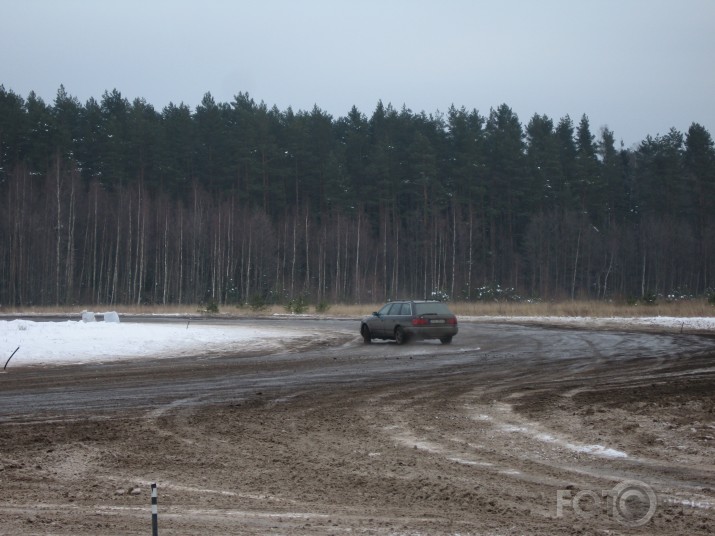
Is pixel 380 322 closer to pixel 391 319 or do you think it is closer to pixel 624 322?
pixel 391 319

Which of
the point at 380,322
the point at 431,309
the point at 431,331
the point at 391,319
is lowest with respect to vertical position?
the point at 431,331

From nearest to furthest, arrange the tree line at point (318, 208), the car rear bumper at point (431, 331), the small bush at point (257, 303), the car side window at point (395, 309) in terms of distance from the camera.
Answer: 1. the car rear bumper at point (431, 331)
2. the car side window at point (395, 309)
3. the small bush at point (257, 303)
4. the tree line at point (318, 208)

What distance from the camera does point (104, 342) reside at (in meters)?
26.7

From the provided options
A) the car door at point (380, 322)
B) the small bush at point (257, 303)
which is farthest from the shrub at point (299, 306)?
the car door at point (380, 322)

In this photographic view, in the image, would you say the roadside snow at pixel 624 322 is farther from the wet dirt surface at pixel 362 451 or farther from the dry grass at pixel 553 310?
the wet dirt surface at pixel 362 451

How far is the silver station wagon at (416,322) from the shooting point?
2891 cm

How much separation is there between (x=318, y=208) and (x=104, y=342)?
6881 cm

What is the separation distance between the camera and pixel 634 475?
860cm

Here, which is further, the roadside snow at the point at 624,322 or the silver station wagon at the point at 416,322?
the roadside snow at the point at 624,322

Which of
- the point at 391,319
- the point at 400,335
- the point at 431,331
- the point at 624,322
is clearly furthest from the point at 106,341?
the point at 624,322

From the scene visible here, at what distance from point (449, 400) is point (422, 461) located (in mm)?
5161

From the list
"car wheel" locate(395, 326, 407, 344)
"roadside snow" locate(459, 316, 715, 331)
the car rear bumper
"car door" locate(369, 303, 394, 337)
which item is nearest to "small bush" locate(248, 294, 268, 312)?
"roadside snow" locate(459, 316, 715, 331)

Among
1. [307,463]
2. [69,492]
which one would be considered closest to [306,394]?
[307,463]

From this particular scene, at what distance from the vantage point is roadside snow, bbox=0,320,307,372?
2400 cm
